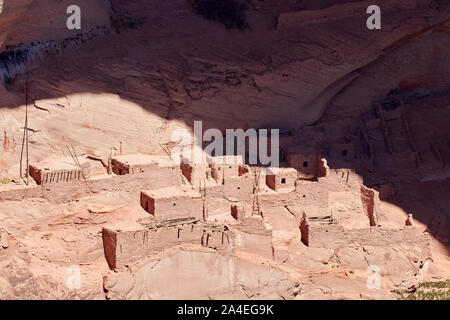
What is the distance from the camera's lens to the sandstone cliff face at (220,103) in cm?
2773

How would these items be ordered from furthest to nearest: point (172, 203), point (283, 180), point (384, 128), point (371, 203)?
point (384, 128)
point (371, 203)
point (283, 180)
point (172, 203)

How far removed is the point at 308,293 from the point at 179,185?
15.6 ft

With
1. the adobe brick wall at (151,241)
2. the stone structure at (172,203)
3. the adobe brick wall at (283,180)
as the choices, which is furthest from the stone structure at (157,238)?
the adobe brick wall at (283,180)

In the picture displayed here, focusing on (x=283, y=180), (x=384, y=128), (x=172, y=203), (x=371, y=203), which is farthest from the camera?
(x=384, y=128)

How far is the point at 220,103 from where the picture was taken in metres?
33.9

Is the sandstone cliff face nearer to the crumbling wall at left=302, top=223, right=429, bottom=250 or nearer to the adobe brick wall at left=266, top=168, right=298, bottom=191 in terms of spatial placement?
the crumbling wall at left=302, top=223, right=429, bottom=250

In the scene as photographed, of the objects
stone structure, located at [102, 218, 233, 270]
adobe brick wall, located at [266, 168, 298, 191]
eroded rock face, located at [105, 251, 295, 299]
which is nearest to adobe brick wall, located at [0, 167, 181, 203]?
stone structure, located at [102, 218, 233, 270]

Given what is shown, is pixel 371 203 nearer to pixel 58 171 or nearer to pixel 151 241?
pixel 151 241

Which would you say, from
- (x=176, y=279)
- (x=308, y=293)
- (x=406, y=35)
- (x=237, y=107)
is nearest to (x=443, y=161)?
(x=406, y=35)

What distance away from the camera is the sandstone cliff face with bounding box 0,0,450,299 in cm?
2773

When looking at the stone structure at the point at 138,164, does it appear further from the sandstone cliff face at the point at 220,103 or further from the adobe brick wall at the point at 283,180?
the adobe brick wall at the point at 283,180

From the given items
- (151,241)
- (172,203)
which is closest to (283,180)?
(172,203)

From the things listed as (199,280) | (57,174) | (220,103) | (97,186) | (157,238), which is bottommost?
(199,280)

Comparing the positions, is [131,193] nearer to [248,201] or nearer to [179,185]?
[179,185]
